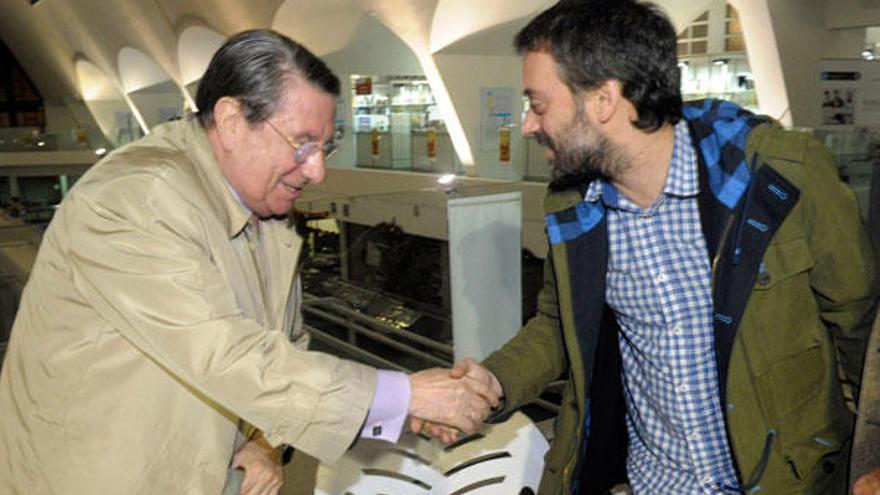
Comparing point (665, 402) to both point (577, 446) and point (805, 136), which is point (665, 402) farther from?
point (805, 136)

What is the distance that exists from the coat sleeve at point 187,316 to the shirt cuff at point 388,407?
12cm

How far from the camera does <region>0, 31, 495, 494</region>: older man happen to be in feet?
5.42

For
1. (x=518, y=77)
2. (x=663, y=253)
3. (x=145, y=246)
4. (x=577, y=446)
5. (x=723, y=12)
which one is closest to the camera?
(x=145, y=246)

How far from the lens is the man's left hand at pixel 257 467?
2131 millimetres

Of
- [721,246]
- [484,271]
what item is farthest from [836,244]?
[484,271]

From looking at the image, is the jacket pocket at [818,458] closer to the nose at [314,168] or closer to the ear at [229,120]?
the nose at [314,168]

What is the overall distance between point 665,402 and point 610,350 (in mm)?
247

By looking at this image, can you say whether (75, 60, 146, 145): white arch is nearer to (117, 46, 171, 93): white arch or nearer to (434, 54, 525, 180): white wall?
(117, 46, 171, 93): white arch

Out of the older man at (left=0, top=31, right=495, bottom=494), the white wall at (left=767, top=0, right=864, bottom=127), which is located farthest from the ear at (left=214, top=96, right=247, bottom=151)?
the white wall at (left=767, top=0, right=864, bottom=127)

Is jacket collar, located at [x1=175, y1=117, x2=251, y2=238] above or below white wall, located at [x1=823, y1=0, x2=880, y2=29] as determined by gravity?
below

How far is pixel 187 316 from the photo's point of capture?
1.65 m

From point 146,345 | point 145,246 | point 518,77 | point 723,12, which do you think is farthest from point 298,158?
point 723,12

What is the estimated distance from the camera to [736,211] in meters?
1.88

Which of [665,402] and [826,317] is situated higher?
[826,317]
